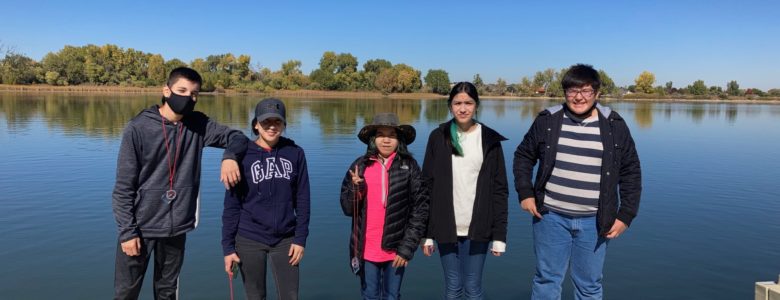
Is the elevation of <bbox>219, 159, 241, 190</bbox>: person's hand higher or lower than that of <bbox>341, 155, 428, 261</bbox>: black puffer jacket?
higher

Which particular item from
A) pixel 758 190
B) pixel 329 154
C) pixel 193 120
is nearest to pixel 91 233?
pixel 193 120

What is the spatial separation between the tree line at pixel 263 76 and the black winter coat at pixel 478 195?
287 ft

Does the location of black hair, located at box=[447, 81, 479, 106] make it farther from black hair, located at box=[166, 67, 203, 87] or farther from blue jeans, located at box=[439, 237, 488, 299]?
black hair, located at box=[166, 67, 203, 87]

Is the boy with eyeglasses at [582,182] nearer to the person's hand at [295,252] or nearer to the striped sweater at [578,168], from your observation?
the striped sweater at [578,168]

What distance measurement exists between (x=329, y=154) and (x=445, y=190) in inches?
434

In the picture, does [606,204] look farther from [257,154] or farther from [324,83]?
[324,83]

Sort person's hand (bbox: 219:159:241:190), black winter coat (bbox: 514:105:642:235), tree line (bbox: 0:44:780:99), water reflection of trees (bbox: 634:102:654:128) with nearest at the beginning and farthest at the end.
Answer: person's hand (bbox: 219:159:241:190), black winter coat (bbox: 514:105:642:235), water reflection of trees (bbox: 634:102:654:128), tree line (bbox: 0:44:780:99)

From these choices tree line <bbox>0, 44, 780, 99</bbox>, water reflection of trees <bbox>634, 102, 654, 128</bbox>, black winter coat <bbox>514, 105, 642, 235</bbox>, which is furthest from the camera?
tree line <bbox>0, 44, 780, 99</bbox>

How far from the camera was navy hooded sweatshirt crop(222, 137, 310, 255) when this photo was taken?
3184mm

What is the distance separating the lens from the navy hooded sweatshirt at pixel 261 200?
125 inches

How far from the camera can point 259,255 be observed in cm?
322

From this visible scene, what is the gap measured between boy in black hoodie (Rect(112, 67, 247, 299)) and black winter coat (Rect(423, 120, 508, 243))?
1.40m

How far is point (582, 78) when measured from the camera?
3.14 metres

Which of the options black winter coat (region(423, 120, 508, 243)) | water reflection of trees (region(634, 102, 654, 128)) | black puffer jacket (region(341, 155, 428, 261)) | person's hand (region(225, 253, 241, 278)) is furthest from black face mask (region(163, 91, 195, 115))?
water reflection of trees (region(634, 102, 654, 128))
